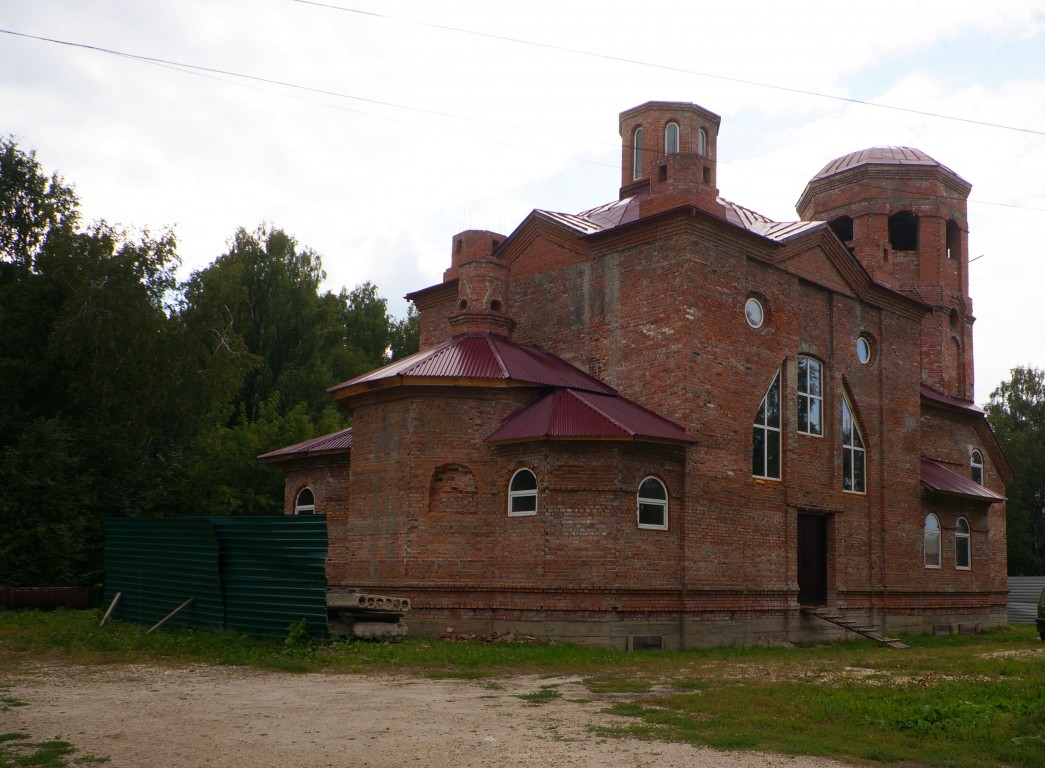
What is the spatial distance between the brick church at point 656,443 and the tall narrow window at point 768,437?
0.05 meters

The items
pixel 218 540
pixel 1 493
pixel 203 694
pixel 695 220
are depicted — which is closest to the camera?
pixel 203 694

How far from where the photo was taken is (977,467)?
27.4m

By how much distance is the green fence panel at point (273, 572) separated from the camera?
1348 centimetres

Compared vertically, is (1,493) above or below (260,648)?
above

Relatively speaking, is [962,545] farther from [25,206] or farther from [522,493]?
[25,206]

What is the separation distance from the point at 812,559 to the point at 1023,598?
47.2 ft

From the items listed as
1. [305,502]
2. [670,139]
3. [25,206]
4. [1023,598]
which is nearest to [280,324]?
[25,206]

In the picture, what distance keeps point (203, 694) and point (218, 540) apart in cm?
506

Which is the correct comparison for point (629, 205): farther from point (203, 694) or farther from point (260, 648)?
point (203, 694)

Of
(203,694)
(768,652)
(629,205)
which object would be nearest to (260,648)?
(203,694)

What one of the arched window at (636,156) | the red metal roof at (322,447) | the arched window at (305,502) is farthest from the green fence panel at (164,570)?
the arched window at (636,156)

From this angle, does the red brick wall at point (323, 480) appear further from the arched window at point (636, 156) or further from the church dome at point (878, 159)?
the church dome at point (878, 159)

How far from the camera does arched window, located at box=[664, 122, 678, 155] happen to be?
2256 centimetres

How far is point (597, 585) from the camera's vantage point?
15.8 m
